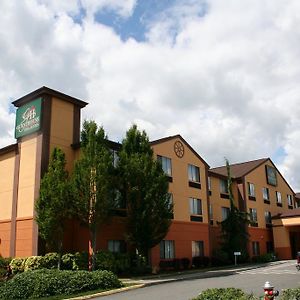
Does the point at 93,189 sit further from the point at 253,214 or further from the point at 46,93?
the point at 253,214

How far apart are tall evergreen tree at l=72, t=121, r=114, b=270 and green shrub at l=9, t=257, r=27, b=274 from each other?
3.88 meters

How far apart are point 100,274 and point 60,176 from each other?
7.16 m

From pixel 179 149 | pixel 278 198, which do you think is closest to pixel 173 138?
pixel 179 149

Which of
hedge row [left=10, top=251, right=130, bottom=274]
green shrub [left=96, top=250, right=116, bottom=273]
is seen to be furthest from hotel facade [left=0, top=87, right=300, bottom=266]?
green shrub [left=96, top=250, right=116, bottom=273]

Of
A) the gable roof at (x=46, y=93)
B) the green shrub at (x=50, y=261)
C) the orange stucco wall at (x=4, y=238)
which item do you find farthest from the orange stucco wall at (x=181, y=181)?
the orange stucco wall at (x=4, y=238)

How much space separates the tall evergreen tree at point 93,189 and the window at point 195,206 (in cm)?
1120

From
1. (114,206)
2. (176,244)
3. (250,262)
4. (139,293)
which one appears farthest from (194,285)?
(250,262)

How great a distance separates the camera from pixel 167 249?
100 ft

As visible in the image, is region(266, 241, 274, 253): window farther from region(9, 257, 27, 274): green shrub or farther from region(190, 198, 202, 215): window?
region(9, 257, 27, 274): green shrub

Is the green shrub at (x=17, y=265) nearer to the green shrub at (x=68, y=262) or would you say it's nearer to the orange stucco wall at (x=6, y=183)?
the green shrub at (x=68, y=262)

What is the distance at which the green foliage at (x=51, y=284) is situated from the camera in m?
16.7

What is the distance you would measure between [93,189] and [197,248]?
1361cm

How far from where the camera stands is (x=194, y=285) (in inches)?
783

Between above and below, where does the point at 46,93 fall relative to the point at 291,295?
above
